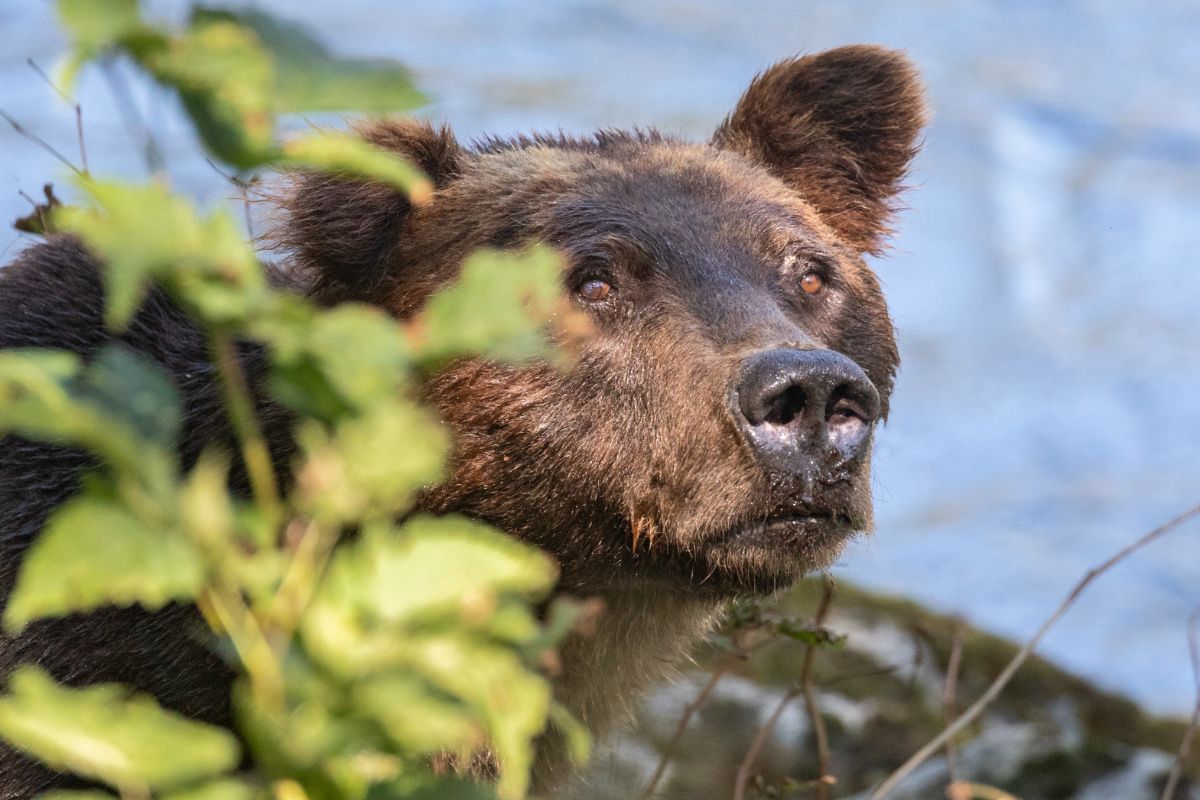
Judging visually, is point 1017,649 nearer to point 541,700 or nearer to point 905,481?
point 905,481

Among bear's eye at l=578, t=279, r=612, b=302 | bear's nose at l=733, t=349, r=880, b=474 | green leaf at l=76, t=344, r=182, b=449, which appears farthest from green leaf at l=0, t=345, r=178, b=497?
bear's eye at l=578, t=279, r=612, b=302

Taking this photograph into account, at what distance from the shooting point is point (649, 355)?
3.98 meters

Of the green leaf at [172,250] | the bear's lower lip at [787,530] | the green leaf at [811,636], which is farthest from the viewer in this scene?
the green leaf at [811,636]

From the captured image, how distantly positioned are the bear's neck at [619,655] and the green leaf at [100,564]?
→ 278 cm

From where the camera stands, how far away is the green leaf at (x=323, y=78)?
60.6 inches

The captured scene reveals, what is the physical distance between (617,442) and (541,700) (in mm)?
2375

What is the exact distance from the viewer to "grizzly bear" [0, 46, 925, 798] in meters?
3.67

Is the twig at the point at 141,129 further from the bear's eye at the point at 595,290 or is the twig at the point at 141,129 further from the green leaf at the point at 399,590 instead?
the bear's eye at the point at 595,290

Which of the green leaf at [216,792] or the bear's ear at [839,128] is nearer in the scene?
the green leaf at [216,792]

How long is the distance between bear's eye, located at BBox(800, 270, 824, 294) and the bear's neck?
929mm

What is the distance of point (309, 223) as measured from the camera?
14.0 ft

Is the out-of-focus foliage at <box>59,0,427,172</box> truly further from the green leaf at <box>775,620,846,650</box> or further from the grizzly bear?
the green leaf at <box>775,620,846,650</box>

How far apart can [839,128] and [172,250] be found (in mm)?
3899

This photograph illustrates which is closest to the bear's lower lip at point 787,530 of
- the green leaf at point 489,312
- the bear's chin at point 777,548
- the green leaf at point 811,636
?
the bear's chin at point 777,548
